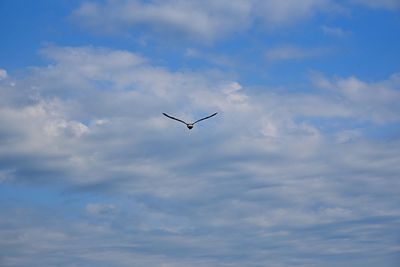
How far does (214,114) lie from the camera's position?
417ft

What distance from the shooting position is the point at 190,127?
134 meters

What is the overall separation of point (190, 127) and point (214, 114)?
9.91 metres

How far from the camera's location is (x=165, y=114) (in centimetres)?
12850

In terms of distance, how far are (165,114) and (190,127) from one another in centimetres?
910

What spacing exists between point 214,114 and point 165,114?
43.2 feet
